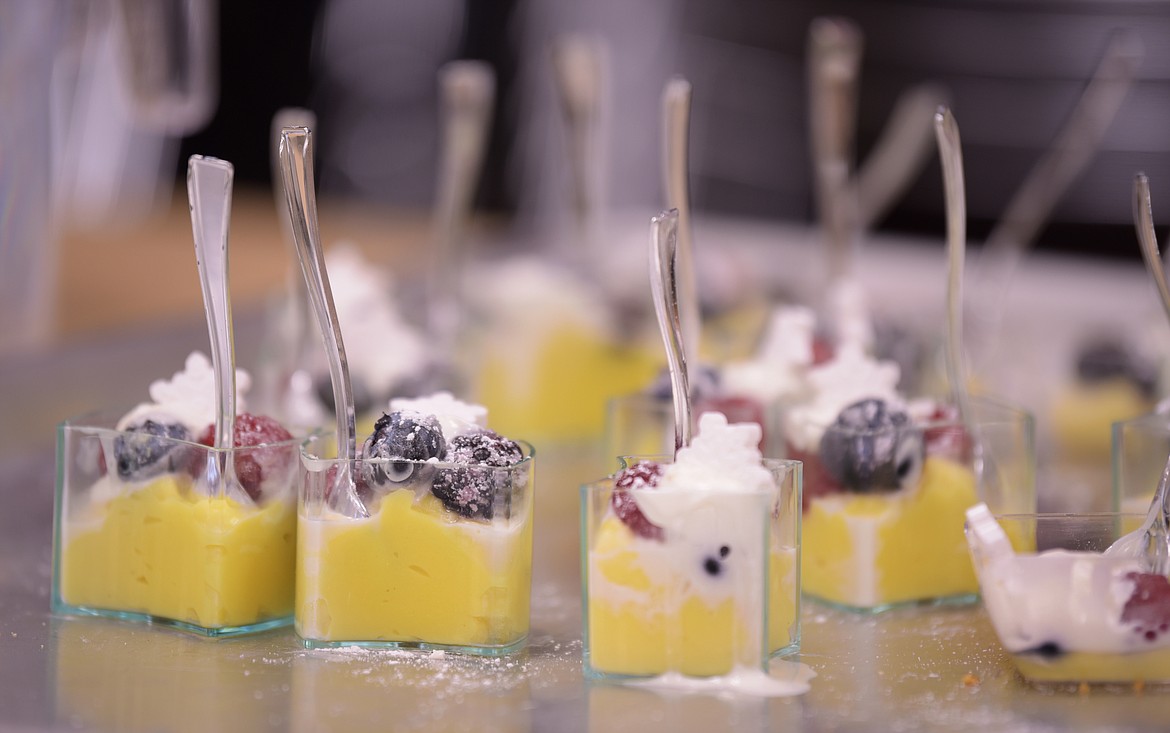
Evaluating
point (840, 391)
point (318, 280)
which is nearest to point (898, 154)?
point (840, 391)

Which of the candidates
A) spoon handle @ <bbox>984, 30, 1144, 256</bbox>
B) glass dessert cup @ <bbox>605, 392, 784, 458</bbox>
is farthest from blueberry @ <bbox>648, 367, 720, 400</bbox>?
spoon handle @ <bbox>984, 30, 1144, 256</bbox>

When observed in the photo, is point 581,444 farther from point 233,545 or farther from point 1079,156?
point 233,545

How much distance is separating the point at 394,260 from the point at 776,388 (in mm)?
1277

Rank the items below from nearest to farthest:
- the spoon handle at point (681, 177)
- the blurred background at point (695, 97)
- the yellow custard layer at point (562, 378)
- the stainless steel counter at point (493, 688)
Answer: the stainless steel counter at point (493, 688) < the spoon handle at point (681, 177) < the yellow custard layer at point (562, 378) < the blurred background at point (695, 97)

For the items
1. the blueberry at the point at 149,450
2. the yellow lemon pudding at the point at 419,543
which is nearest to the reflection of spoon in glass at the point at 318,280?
the yellow lemon pudding at the point at 419,543

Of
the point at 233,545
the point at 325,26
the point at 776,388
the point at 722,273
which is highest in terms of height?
the point at 325,26

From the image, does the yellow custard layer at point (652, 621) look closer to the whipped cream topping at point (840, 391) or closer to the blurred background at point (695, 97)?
the whipped cream topping at point (840, 391)

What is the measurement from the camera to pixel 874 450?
44.6 inches

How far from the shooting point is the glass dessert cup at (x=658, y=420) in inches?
51.5

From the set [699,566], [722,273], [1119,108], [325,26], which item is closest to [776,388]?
[699,566]

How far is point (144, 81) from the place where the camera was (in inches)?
65.1

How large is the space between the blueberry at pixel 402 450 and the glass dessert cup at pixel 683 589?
0.12m

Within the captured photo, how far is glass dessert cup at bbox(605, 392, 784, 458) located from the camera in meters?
1.31

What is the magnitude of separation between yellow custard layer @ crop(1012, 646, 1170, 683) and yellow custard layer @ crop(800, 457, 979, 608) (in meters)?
0.20
